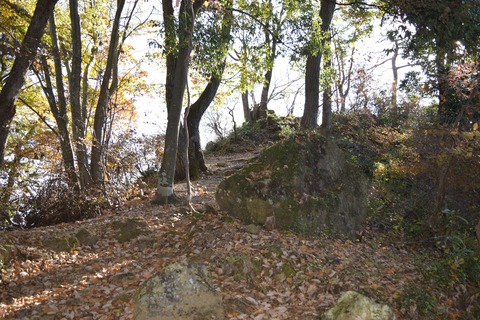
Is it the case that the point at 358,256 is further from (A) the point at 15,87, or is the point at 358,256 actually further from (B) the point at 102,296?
(A) the point at 15,87

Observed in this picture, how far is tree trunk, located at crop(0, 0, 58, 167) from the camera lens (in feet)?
23.0

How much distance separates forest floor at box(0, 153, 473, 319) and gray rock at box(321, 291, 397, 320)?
26 cm

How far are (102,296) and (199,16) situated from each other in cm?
616

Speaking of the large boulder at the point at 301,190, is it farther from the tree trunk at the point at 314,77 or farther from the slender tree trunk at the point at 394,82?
the tree trunk at the point at 314,77

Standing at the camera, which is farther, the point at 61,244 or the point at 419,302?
the point at 61,244

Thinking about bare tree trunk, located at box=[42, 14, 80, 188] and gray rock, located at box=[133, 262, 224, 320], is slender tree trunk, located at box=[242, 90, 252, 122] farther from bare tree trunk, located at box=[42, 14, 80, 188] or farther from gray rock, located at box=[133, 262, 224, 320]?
gray rock, located at box=[133, 262, 224, 320]

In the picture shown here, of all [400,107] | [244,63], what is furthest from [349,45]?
[244,63]

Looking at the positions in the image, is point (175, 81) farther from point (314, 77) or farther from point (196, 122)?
point (314, 77)

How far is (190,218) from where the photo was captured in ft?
25.3

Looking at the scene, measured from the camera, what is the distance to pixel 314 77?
1228 centimetres

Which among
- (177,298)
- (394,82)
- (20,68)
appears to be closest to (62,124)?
(20,68)

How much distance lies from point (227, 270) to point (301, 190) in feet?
7.96

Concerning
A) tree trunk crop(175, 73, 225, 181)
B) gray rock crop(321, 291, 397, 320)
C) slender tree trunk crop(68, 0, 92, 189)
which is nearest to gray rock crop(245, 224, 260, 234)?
gray rock crop(321, 291, 397, 320)

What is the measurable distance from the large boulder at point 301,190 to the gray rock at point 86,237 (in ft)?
7.91
